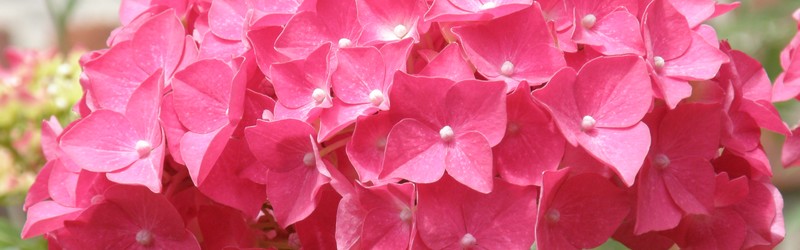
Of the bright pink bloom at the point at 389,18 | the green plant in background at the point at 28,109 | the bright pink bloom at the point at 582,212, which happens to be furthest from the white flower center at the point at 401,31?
the green plant in background at the point at 28,109

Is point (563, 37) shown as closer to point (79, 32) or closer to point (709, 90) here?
point (709, 90)

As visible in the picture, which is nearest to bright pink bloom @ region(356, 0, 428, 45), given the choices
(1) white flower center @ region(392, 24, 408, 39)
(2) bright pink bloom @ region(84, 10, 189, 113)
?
(1) white flower center @ region(392, 24, 408, 39)

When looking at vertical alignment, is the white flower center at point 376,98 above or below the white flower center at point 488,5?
below

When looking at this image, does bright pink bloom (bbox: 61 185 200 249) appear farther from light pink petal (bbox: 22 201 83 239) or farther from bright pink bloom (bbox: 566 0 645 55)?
bright pink bloom (bbox: 566 0 645 55)

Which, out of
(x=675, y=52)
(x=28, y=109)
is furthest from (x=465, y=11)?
(x=28, y=109)

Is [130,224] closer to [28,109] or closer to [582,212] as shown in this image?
[582,212]

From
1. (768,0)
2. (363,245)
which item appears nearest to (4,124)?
(363,245)

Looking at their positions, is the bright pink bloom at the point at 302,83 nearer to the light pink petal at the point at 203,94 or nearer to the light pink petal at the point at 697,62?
the light pink petal at the point at 203,94
